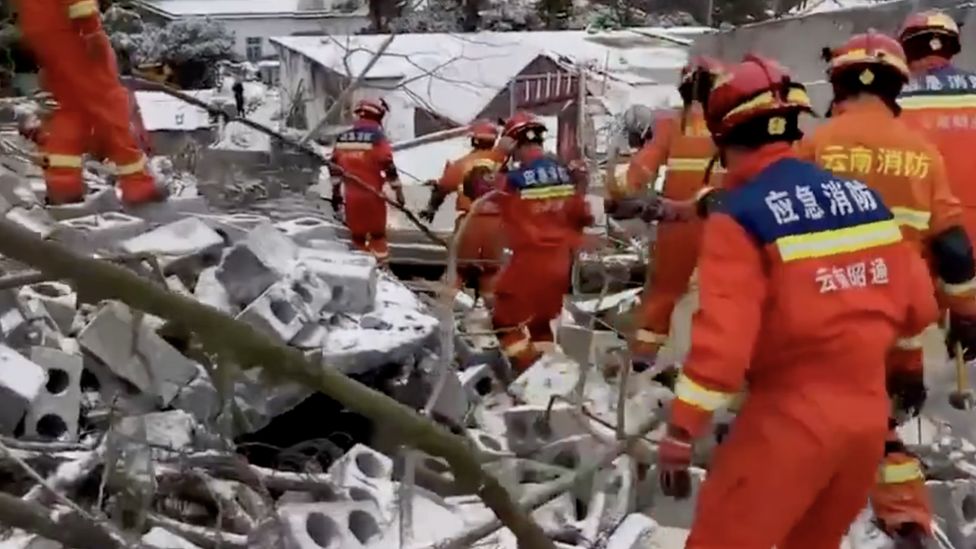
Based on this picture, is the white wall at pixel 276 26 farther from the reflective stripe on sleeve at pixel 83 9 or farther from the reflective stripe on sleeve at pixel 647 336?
the reflective stripe on sleeve at pixel 83 9

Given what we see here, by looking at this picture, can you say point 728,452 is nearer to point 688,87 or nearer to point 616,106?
point 688,87

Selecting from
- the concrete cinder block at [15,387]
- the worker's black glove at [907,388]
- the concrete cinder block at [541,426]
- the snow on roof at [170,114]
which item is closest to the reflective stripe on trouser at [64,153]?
the concrete cinder block at [15,387]

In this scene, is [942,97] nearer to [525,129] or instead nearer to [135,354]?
[525,129]

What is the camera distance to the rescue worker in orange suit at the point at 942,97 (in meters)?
4.96

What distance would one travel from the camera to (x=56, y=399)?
4.46m

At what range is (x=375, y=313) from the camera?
19.1ft

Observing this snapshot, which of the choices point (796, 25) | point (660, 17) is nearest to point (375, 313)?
point (796, 25)

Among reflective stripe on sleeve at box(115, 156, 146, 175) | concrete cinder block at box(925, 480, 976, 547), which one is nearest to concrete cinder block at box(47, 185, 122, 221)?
reflective stripe on sleeve at box(115, 156, 146, 175)

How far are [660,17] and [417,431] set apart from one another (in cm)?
2385

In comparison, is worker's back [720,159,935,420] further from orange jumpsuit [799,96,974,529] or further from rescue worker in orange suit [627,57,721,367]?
rescue worker in orange suit [627,57,721,367]

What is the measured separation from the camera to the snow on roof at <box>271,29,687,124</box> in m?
18.9

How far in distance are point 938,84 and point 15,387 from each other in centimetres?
356

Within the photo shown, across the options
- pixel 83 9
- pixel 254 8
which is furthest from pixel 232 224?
pixel 254 8

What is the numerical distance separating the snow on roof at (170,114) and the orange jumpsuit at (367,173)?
8301mm
